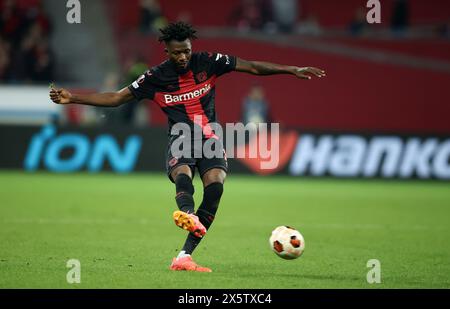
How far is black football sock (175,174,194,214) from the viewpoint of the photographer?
26.4ft

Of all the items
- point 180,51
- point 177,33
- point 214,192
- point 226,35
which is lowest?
point 226,35

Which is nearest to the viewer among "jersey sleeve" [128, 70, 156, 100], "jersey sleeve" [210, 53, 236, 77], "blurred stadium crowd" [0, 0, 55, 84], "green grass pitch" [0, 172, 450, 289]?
"green grass pitch" [0, 172, 450, 289]

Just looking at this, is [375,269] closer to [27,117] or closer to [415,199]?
[415,199]

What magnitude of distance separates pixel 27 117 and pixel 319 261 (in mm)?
17631

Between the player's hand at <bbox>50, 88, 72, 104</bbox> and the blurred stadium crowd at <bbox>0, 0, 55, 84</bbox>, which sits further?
the blurred stadium crowd at <bbox>0, 0, 55, 84</bbox>

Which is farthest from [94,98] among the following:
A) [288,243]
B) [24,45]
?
[24,45]

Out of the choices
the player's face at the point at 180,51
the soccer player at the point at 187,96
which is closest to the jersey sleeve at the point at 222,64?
the soccer player at the point at 187,96

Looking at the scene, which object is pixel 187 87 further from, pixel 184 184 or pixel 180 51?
pixel 184 184

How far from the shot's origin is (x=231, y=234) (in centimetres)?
1166

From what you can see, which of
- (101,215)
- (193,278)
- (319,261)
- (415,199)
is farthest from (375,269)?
(415,199)

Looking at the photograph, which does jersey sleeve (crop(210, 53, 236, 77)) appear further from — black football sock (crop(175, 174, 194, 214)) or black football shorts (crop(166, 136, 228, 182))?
black football sock (crop(175, 174, 194, 214))

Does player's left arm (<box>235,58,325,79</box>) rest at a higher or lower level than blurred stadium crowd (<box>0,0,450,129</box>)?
higher

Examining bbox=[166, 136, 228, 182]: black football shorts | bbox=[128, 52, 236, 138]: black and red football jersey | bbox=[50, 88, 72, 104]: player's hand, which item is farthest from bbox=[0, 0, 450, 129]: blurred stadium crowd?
bbox=[50, 88, 72, 104]: player's hand

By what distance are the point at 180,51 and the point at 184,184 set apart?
48.5 inches
